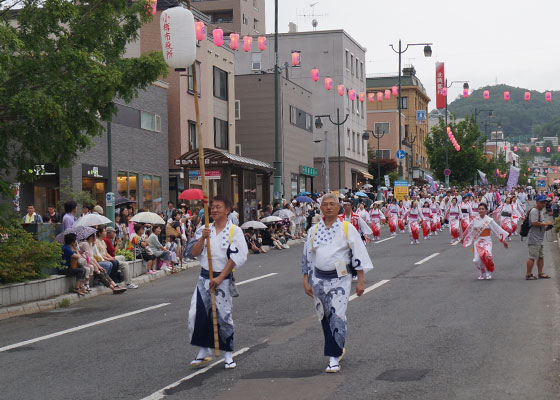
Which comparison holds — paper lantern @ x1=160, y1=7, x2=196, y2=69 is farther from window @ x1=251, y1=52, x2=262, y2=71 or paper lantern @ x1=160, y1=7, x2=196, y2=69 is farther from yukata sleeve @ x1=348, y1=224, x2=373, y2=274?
window @ x1=251, y1=52, x2=262, y2=71

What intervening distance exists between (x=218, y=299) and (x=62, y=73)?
7739 millimetres

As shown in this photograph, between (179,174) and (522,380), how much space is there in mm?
33437

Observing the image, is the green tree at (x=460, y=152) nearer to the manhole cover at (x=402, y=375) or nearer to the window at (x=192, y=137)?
the window at (x=192, y=137)

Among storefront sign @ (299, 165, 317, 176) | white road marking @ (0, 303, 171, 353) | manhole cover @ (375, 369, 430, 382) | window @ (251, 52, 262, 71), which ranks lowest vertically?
white road marking @ (0, 303, 171, 353)

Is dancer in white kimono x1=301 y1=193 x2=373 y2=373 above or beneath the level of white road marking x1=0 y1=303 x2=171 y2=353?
above

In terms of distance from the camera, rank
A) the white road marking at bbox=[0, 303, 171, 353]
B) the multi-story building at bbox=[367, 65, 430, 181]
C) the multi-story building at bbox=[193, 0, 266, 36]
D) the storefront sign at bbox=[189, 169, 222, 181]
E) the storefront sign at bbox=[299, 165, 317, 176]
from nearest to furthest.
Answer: the white road marking at bbox=[0, 303, 171, 353], the storefront sign at bbox=[189, 169, 222, 181], the storefront sign at bbox=[299, 165, 317, 176], the multi-story building at bbox=[193, 0, 266, 36], the multi-story building at bbox=[367, 65, 430, 181]

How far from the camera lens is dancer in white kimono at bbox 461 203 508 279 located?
1784 centimetres

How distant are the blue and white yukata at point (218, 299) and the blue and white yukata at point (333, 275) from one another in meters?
0.84

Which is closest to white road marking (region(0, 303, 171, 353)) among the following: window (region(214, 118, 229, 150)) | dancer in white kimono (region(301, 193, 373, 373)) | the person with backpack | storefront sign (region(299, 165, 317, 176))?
dancer in white kimono (region(301, 193, 373, 373))

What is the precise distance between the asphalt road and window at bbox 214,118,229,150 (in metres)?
27.0

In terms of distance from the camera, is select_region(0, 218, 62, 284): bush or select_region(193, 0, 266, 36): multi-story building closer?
select_region(0, 218, 62, 284): bush

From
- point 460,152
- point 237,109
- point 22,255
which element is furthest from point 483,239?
point 460,152

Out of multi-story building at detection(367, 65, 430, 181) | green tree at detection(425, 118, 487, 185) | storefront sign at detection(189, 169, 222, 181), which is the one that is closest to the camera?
storefront sign at detection(189, 169, 222, 181)

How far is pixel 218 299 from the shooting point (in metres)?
8.91
